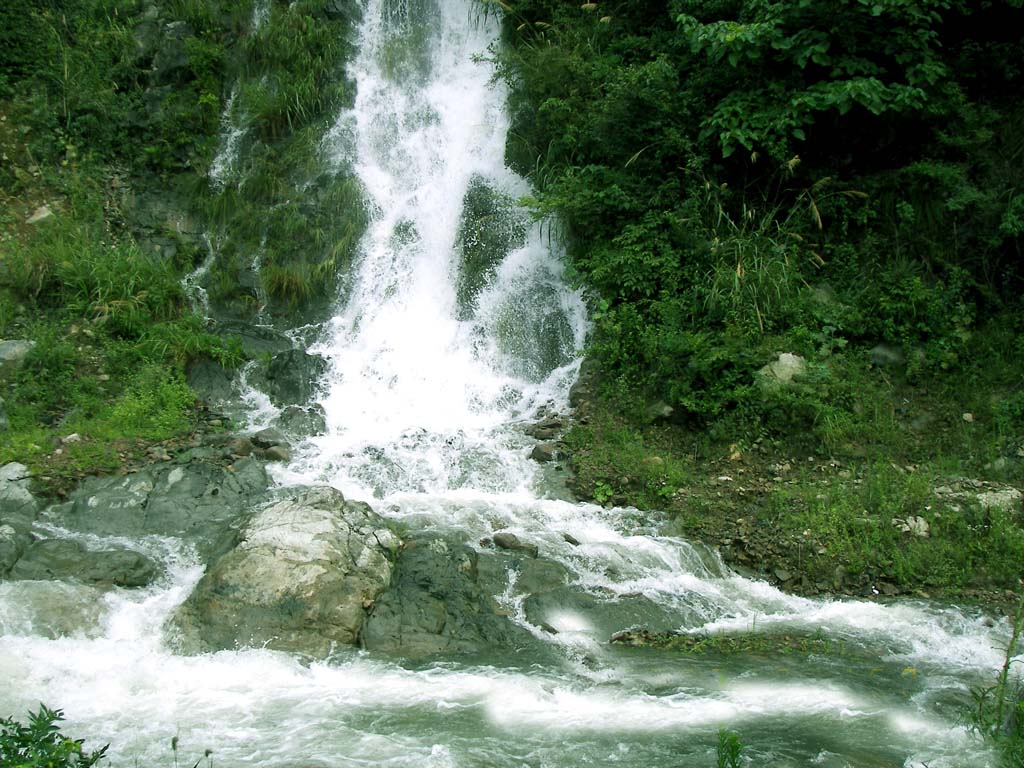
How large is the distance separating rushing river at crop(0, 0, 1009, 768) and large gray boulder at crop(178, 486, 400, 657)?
190mm

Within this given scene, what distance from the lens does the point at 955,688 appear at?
17.6ft

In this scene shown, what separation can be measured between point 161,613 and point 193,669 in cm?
76

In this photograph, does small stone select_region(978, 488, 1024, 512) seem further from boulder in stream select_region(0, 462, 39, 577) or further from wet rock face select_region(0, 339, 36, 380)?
wet rock face select_region(0, 339, 36, 380)

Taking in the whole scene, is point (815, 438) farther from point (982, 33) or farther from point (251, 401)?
point (251, 401)

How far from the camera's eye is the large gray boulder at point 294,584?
19.3ft

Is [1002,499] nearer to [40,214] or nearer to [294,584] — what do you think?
[294,584]

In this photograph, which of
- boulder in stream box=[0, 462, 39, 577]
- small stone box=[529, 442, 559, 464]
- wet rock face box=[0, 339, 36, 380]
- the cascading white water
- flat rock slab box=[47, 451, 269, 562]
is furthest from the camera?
wet rock face box=[0, 339, 36, 380]

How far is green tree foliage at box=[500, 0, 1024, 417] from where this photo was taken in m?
8.62

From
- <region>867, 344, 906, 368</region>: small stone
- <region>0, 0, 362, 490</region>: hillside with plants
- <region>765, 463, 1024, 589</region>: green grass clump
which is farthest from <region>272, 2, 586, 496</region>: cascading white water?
<region>867, 344, 906, 368</region>: small stone

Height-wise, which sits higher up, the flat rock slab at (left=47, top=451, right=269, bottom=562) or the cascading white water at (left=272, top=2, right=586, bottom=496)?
the cascading white water at (left=272, top=2, right=586, bottom=496)

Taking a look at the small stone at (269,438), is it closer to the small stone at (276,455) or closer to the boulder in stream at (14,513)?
the small stone at (276,455)

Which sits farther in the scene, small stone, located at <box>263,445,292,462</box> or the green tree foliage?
the green tree foliage

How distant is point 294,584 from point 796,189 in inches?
283

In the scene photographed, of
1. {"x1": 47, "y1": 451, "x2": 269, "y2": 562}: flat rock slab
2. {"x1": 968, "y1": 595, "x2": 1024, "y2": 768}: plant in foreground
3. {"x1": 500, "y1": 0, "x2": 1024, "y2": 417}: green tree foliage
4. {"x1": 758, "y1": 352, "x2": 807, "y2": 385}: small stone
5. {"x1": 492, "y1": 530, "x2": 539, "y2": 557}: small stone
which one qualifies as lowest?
{"x1": 968, "y1": 595, "x2": 1024, "y2": 768}: plant in foreground
